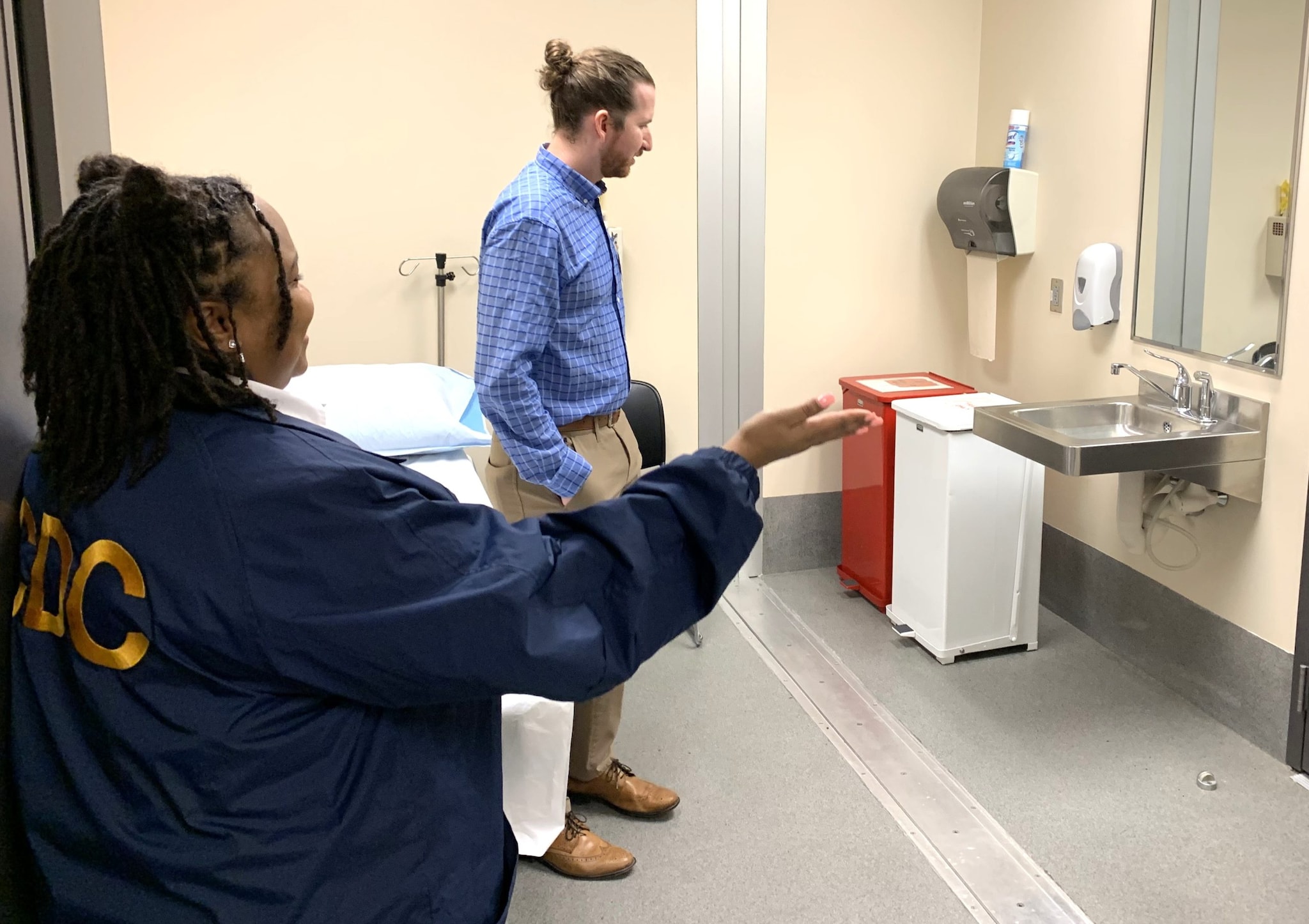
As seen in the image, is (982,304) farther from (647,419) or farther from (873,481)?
(647,419)

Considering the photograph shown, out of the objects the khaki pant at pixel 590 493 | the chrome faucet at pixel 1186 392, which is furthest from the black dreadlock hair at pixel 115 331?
the chrome faucet at pixel 1186 392

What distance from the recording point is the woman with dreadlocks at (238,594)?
99 centimetres

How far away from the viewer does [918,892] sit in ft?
7.68

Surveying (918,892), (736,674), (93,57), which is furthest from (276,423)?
(736,674)

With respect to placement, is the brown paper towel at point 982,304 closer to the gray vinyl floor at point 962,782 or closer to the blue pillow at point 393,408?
the gray vinyl floor at point 962,782

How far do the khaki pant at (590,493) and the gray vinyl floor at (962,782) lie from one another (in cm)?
17

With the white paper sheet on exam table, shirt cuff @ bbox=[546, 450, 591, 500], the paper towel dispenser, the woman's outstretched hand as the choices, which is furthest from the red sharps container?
the woman's outstretched hand

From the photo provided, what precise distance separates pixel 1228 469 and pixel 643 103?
175cm

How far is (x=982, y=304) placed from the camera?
12.8 ft

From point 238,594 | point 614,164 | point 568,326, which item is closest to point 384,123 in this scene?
point 614,164

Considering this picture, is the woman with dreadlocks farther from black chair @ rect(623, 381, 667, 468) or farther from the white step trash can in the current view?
black chair @ rect(623, 381, 667, 468)

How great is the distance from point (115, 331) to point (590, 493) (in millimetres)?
1536

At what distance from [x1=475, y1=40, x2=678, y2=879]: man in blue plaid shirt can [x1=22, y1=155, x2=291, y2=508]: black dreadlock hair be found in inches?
50.1

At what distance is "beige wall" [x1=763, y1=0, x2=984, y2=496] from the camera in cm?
385
